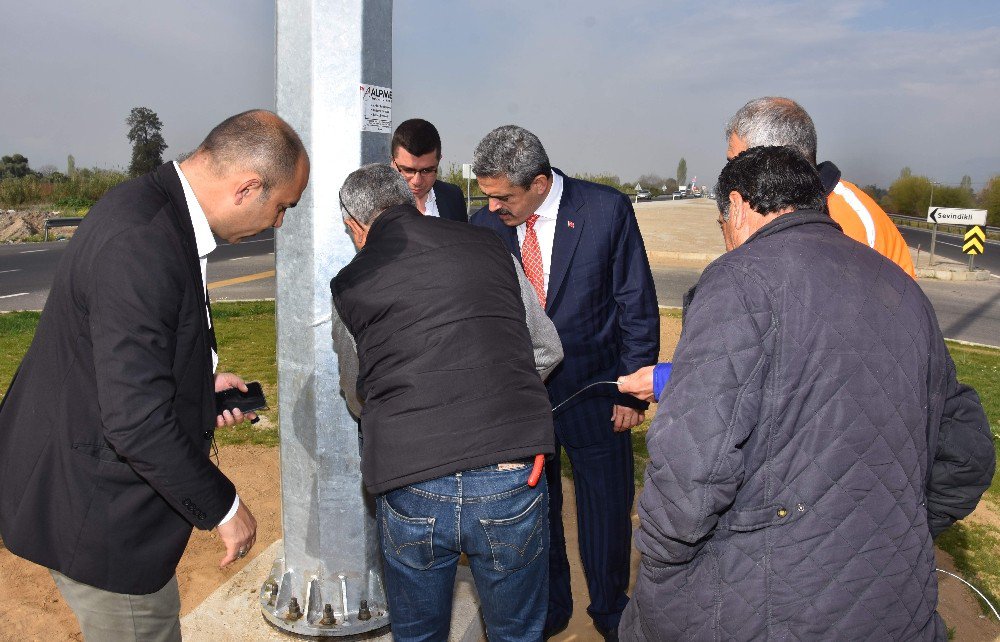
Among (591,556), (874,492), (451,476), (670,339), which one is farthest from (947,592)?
(670,339)

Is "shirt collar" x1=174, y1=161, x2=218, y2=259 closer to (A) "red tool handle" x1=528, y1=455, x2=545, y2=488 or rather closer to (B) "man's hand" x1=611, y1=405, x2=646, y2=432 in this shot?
(A) "red tool handle" x1=528, y1=455, x2=545, y2=488

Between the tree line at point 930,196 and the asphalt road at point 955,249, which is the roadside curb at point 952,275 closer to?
the asphalt road at point 955,249

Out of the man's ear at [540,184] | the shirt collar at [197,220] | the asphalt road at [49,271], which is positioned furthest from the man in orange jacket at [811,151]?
the asphalt road at [49,271]

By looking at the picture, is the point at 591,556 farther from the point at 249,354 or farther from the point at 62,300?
the point at 249,354

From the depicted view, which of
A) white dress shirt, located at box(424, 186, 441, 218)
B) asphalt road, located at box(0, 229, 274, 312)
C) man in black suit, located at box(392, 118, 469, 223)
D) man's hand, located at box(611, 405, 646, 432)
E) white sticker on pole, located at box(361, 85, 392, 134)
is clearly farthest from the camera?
asphalt road, located at box(0, 229, 274, 312)

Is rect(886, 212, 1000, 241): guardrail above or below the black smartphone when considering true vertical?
below

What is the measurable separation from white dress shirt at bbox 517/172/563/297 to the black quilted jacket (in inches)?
65.2

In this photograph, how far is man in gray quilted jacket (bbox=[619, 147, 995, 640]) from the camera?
A: 1.77m

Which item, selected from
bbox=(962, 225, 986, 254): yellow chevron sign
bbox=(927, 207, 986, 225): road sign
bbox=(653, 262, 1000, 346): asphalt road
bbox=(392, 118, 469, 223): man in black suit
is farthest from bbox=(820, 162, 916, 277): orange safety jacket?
bbox=(962, 225, 986, 254): yellow chevron sign

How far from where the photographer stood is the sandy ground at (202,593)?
3.64 metres

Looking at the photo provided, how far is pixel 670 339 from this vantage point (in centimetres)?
984

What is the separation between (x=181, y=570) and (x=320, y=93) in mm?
2660

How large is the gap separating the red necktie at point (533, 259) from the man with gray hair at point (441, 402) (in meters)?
1.10

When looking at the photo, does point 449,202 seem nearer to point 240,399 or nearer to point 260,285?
point 240,399
